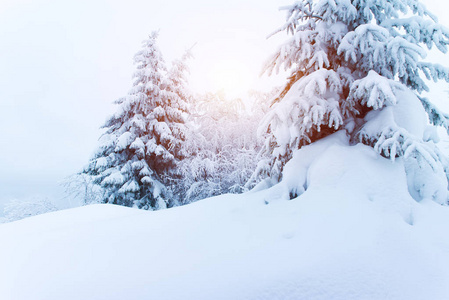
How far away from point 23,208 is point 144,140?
462 inches

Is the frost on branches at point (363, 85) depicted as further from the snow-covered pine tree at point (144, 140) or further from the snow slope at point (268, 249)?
the snow-covered pine tree at point (144, 140)

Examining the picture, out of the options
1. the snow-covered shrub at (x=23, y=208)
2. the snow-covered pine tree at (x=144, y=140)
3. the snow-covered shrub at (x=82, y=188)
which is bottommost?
the snow-covered shrub at (x=23, y=208)

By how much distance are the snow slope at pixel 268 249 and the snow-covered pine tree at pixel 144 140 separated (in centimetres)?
770

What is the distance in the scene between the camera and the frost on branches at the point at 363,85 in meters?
3.66

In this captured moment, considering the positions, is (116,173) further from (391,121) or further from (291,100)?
(391,121)

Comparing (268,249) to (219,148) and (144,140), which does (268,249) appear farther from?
(219,148)

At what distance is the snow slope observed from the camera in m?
2.01

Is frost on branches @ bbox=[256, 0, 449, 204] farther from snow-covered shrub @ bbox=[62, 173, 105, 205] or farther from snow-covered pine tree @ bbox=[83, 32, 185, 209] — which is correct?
snow-covered shrub @ bbox=[62, 173, 105, 205]


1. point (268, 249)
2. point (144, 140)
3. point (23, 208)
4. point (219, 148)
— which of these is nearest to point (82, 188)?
point (144, 140)

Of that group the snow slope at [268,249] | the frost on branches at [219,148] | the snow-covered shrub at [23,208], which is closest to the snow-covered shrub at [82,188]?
the frost on branches at [219,148]

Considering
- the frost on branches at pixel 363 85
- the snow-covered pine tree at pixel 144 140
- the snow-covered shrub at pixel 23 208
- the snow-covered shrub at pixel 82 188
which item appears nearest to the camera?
the frost on branches at pixel 363 85

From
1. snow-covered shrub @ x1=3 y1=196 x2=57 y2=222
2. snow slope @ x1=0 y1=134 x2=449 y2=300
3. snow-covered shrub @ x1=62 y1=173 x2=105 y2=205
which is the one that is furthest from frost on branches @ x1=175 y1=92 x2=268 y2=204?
snow-covered shrub @ x1=3 y1=196 x2=57 y2=222

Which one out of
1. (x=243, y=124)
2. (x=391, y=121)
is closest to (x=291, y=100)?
(x=391, y=121)

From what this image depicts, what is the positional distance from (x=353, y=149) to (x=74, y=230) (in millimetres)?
3986
